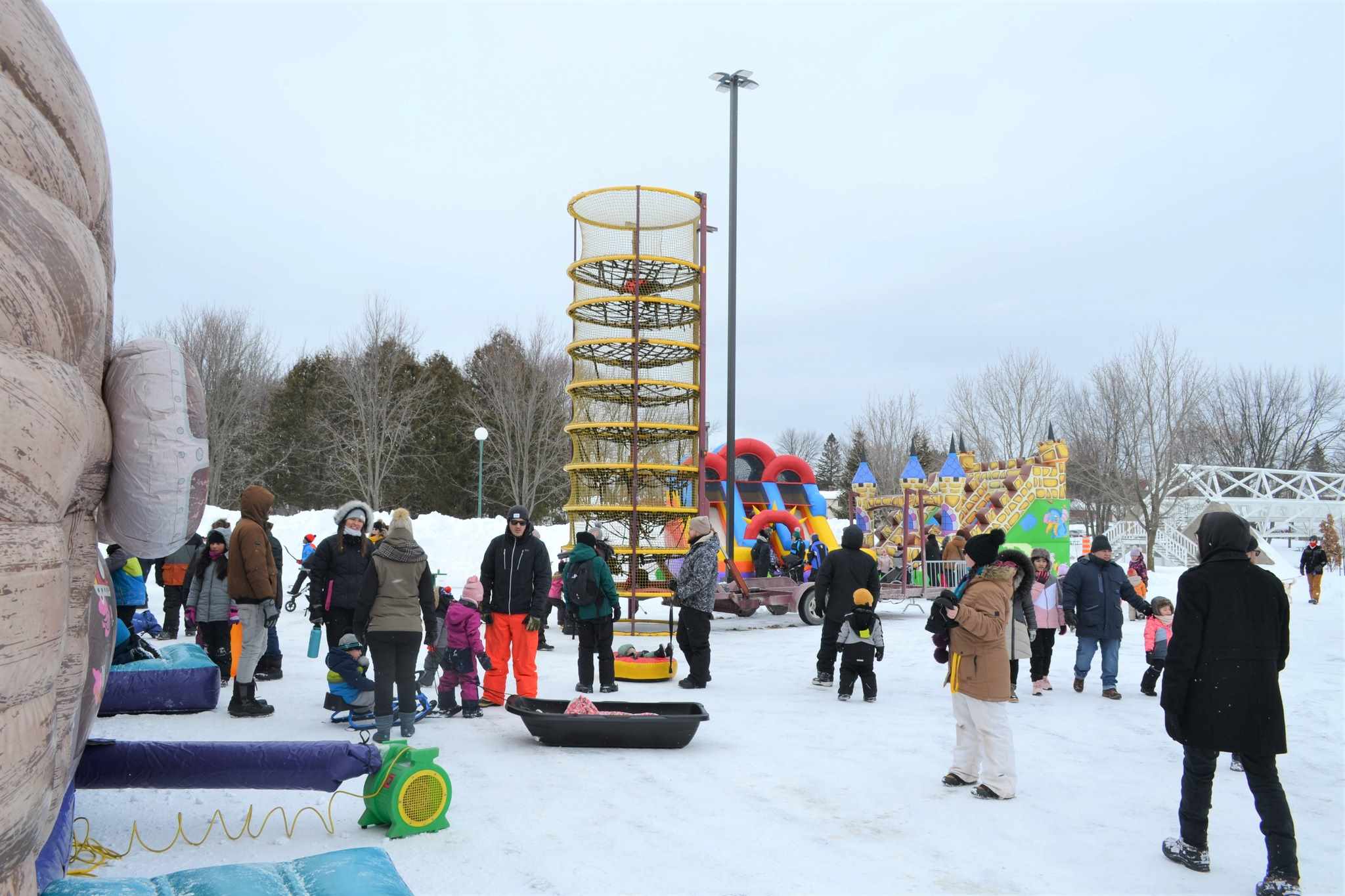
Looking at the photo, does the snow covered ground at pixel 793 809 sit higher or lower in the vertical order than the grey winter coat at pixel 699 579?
lower

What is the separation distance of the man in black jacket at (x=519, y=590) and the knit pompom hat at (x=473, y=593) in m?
0.07

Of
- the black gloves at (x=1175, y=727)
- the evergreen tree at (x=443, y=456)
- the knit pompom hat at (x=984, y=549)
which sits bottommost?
the black gloves at (x=1175, y=727)

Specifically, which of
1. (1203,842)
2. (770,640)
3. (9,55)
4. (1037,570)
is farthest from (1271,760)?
(770,640)

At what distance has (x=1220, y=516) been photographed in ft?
16.1

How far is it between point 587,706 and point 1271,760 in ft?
14.7

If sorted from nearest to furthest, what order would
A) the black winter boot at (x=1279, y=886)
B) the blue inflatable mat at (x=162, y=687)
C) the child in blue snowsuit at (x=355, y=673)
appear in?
1. the black winter boot at (x=1279, y=886)
2. the child in blue snowsuit at (x=355, y=673)
3. the blue inflatable mat at (x=162, y=687)

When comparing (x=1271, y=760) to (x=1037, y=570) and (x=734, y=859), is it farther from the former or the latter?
(x=1037, y=570)

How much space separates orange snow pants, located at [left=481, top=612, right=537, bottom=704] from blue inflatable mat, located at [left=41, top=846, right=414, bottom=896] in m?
5.07

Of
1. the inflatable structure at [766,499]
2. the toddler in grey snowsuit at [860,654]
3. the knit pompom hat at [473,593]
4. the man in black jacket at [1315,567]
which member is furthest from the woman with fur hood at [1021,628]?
the man in black jacket at [1315,567]

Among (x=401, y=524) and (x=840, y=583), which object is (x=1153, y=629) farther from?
(x=401, y=524)

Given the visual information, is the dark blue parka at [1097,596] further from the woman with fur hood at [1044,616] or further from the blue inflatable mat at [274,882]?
the blue inflatable mat at [274,882]

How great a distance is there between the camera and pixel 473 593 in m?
8.77

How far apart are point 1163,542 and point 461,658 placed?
3196 centimetres

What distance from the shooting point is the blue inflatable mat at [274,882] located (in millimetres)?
2830
